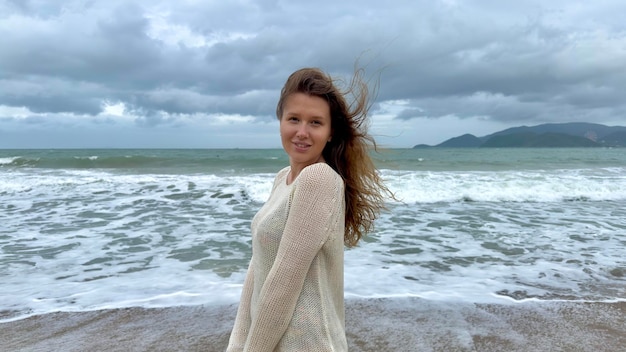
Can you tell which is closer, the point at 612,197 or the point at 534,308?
the point at 534,308

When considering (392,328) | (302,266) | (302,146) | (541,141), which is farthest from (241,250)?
(541,141)

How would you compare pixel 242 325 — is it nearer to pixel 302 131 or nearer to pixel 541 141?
pixel 302 131

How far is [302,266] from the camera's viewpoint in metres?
1.28

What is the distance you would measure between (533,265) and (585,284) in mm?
816

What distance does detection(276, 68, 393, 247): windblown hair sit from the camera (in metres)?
1.53

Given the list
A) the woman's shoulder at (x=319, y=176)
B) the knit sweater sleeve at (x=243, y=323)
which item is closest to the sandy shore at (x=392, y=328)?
the knit sweater sleeve at (x=243, y=323)

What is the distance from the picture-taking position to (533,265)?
596 cm

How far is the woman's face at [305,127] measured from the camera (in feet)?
4.98

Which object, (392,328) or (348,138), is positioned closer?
(348,138)

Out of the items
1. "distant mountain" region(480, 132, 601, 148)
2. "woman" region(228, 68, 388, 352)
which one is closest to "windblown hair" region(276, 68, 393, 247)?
"woman" region(228, 68, 388, 352)

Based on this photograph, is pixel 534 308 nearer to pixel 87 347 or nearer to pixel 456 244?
pixel 456 244

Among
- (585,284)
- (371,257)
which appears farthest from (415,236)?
(585,284)

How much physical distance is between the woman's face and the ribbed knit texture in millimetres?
179

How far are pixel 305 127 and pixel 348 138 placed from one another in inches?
7.2
